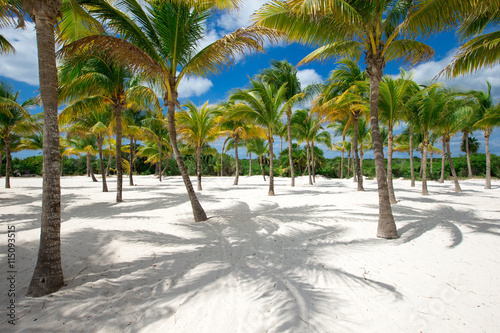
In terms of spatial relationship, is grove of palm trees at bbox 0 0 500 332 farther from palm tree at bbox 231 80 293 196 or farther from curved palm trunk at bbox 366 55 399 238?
palm tree at bbox 231 80 293 196

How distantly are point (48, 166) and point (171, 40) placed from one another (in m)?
4.57

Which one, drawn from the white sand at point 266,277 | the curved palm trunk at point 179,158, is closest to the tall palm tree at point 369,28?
the white sand at point 266,277

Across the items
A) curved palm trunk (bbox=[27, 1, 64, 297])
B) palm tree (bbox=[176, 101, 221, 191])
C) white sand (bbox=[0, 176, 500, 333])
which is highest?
palm tree (bbox=[176, 101, 221, 191])

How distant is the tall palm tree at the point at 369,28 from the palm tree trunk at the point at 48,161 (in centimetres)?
405

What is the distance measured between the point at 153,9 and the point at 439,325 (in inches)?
315

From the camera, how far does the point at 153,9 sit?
571cm

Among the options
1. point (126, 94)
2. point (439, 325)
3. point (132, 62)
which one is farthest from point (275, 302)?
point (126, 94)

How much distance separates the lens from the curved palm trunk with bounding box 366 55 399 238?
477 cm

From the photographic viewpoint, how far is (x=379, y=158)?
496 centimetres

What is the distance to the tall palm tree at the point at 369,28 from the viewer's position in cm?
458

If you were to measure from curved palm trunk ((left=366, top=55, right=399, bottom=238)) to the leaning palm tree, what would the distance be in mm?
2346

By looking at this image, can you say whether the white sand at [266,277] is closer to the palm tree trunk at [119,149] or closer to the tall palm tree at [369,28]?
→ the tall palm tree at [369,28]

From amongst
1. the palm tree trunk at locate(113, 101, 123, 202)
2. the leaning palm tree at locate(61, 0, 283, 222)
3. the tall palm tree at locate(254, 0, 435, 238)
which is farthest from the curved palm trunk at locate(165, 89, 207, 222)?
the palm tree trunk at locate(113, 101, 123, 202)

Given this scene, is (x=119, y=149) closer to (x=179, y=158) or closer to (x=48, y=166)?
(x=179, y=158)
